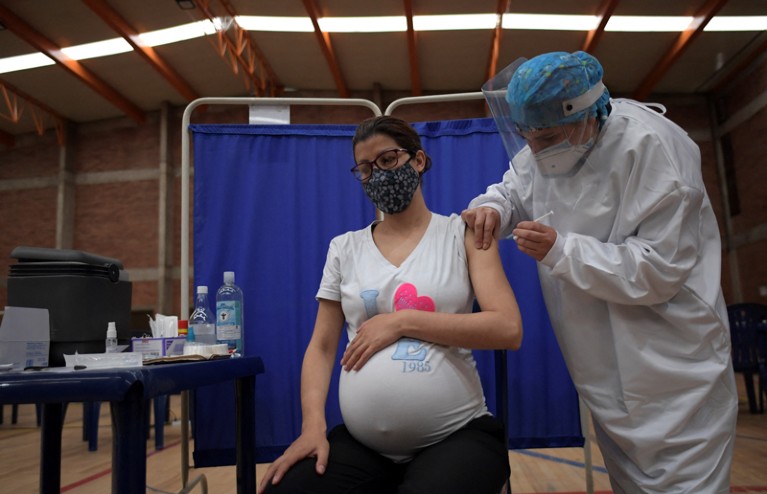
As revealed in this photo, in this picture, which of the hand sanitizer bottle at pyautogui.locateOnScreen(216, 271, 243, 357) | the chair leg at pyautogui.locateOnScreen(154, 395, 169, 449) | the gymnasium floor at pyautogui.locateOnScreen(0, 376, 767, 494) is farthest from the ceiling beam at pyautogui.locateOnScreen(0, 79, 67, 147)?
the hand sanitizer bottle at pyautogui.locateOnScreen(216, 271, 243, 357)

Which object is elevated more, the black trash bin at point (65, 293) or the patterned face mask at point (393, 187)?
the patterned face mask at point (393, 187)

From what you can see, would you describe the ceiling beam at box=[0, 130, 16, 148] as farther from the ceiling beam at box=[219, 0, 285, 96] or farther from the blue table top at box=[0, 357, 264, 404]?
the blue table top at box=[0, 357, 264, 404]

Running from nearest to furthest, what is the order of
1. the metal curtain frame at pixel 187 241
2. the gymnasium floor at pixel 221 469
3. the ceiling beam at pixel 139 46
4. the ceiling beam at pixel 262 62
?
the metal curtain frame at pixel 187 241 → the gymnasium floor at pixel 221 469 → the ceiling beam at pixel 139 46 → the ceiling beam at pixel 262 62

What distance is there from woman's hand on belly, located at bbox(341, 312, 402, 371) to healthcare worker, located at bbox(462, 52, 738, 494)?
31 centimetres

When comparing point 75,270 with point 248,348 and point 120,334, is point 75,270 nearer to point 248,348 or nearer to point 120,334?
point 120,334

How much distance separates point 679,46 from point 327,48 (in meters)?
4.87

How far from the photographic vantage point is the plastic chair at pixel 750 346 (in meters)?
4.45

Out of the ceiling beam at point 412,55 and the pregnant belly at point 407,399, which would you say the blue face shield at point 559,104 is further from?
the ceiling beam at point 412,55

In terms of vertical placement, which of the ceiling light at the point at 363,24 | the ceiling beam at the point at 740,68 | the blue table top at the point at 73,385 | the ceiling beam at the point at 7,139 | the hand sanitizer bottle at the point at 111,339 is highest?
the ceiling light at the point at 363,24

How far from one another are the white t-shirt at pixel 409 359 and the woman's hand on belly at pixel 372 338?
18 mm

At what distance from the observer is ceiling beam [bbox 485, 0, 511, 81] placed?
6.91 meters

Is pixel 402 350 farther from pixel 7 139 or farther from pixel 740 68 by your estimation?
pixel 7 139

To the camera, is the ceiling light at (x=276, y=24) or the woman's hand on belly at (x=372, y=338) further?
the ceiling light at (x=276, y=24)

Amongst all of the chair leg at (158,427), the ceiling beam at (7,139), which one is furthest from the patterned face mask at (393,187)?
the ceiling beam at (7,139)
